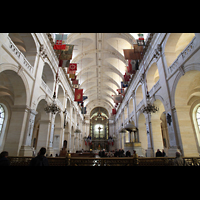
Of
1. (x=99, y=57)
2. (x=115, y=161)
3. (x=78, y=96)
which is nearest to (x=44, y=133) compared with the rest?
(x=78, y=96)

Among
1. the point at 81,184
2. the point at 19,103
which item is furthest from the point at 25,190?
the point at 19,103

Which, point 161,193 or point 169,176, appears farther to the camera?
point 169,176

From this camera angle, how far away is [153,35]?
436 inches

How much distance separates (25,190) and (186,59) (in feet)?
28.9

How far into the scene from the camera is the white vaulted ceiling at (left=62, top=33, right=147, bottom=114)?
16969 millimetres

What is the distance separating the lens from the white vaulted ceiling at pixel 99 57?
1697 cm

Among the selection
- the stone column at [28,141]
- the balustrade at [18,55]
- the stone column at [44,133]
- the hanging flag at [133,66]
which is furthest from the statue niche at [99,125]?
the balustrade at [18,55]

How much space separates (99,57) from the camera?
21.4 metres

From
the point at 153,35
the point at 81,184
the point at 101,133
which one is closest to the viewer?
the point at 81,184

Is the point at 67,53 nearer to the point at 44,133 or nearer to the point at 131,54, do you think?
the point at 131,54

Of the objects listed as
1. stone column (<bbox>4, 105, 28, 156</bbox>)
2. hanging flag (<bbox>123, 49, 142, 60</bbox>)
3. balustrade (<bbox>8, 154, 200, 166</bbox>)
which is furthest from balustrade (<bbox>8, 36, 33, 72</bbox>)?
hanging flag (<bbox>123, 49, 142, 60</bbox>)

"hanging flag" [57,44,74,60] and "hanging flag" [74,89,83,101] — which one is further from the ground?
"hanging flag" [57,44,74,60]

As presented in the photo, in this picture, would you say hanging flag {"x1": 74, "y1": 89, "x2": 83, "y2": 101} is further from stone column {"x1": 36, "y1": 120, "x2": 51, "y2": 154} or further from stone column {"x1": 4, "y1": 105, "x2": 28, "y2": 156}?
stone column {"x1": 4, "y1": 105, "x2": 28, "y2": 156}

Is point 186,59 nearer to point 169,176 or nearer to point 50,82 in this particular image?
point 169,176
